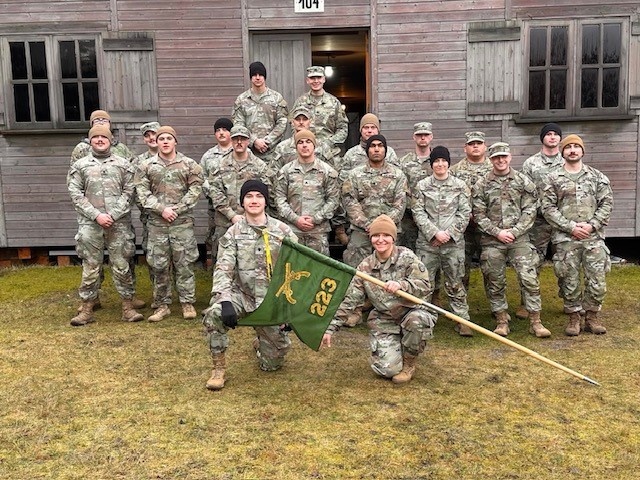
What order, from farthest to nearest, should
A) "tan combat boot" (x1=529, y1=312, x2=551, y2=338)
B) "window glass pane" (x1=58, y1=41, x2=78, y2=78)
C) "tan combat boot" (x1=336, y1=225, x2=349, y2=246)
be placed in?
"window glass pane" (x1=58, y1=41, x2=78, y2=78) → "tan combat boot" (x1=336, y1=225, x2=349, y2=246) → "tan combat boot" (x1=529, y1=312, x2=551, y2=338)

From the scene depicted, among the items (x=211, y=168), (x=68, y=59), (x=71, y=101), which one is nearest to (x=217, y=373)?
(x=211, y=168)

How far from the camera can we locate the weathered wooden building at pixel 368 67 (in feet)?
Result: 32.1

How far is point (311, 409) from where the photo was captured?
5152mm

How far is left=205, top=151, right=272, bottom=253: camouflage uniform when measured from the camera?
7.62 metres

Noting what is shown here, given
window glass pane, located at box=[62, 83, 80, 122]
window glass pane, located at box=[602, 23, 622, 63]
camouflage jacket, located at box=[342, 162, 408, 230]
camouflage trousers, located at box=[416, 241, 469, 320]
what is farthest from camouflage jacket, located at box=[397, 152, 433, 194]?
window glass pane, located at box=[62, 83, 80, 122]

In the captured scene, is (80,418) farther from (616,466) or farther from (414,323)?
(616,466)

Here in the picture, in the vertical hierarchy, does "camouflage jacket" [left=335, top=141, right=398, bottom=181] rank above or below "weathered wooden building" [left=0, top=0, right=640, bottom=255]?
below

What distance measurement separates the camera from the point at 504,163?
7.00 meters

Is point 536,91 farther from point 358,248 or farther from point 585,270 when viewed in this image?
→ point 358,248

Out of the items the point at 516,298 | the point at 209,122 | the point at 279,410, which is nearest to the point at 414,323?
the point at 279,410

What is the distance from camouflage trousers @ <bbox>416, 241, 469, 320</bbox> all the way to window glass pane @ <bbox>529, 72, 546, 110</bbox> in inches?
157

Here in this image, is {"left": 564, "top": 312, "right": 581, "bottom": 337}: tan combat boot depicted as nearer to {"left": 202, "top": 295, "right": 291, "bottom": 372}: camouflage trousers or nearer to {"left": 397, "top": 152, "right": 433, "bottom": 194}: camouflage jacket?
{"left": 397, "top": 152, "right": 433, "bottom": 194}: camouflage jacket

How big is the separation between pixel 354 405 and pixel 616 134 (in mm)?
6967

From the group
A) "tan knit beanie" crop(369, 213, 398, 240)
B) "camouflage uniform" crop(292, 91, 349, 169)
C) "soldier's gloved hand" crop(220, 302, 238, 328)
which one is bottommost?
"soldier's gloved hand" crop(220, 302, 238, 328)
